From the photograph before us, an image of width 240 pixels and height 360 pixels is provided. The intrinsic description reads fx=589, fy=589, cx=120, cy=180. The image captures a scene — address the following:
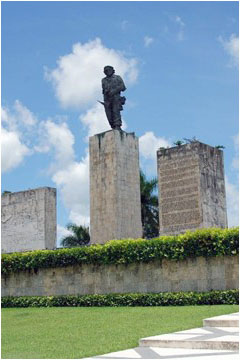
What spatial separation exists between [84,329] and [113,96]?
358 inches

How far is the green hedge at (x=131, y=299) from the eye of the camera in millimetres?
12621

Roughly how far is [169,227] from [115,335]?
923 centimetres

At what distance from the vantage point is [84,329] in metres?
9.19

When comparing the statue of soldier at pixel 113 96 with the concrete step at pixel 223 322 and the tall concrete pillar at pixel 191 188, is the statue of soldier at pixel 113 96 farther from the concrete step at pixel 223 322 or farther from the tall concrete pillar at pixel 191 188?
the concrete step at pixel 223 322

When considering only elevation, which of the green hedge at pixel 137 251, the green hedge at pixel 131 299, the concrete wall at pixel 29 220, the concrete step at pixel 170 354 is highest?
the concrete wall at pixel 29 220

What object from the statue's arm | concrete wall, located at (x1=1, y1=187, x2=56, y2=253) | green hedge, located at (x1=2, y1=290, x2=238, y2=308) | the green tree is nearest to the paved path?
green hedge, located at (x1=2, y1=290, x2=238, y2=308)

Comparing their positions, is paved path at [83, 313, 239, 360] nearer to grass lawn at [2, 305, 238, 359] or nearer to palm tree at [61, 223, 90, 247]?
grass lawn at [2, 305, 238, 359]

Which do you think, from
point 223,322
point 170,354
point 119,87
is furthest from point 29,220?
point 170,354

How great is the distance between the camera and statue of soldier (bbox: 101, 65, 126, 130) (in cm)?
1681

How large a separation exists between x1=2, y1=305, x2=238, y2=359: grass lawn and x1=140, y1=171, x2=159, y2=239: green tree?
53.9 ft

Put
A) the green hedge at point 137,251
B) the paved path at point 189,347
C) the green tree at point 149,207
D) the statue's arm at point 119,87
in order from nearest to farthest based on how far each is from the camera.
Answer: the paved path at point 189,347
the green hedge at point 137,251
the statue's arm at point 119,87
the green tree at point 149,207

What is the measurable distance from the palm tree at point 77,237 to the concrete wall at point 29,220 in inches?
365

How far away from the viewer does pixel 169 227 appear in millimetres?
17234

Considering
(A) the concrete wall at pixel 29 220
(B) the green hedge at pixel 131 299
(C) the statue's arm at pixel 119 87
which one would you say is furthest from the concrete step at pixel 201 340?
(A) the concrete wall at pixel 29 220
